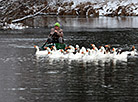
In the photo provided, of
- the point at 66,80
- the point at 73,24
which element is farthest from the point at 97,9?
the point at 66,80

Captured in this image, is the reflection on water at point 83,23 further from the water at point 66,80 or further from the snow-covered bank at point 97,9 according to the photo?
the water at point 66,80

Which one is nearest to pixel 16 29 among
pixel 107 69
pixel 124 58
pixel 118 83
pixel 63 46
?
pixel 63 46

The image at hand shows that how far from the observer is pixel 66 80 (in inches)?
601

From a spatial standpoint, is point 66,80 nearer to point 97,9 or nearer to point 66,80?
point 66,80

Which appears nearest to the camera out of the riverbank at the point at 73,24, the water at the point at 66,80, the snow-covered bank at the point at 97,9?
the water at the point at 66,80

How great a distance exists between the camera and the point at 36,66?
18.6 metres

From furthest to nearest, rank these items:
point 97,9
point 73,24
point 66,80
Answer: point 97,9, point 73,24, point 66,80

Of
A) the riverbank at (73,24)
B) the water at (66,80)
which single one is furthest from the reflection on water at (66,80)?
the riverbank at (73,24)

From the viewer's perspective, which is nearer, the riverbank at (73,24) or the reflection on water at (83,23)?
the riverbank at (73,24)

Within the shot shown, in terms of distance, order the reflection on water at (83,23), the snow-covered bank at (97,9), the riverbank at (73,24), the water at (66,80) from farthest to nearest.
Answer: the snow-covered bank at (97,9) → the reflection on water at (83,23) → the riverbank at (73,24) → the water at (66,80)

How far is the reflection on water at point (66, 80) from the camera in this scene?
12914 millimetres

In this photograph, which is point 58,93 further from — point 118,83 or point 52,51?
point 52,51

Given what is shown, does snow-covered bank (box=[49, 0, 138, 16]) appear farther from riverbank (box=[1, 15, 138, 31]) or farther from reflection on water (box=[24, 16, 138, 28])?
riverbank (box=[1, 15, 138, 31])

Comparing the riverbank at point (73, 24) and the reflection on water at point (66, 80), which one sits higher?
the reflection on water at point (66, 80)
